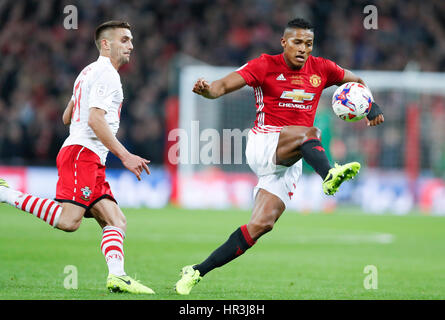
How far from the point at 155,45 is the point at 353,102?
1669 cm

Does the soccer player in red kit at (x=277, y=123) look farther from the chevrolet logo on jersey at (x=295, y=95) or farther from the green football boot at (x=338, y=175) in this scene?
the green football boot at (x=338, y=175)

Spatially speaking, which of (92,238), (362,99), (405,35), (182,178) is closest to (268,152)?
(362,99)

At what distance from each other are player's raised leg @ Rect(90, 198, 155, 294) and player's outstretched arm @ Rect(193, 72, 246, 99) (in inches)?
48.7

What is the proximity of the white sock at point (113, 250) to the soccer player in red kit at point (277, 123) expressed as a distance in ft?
1.69

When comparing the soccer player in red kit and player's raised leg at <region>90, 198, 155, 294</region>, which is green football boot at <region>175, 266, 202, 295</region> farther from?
player's raised leg at <region>90, 198, 155, 294</region>

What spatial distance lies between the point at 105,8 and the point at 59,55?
247 centimetres

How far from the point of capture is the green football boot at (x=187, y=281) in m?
6.11

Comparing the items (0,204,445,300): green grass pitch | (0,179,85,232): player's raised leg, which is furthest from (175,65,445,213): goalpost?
(0,179,85,232): player's raised leg

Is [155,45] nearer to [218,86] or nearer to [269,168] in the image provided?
[269,168]

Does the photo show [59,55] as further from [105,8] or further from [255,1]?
[255,1]

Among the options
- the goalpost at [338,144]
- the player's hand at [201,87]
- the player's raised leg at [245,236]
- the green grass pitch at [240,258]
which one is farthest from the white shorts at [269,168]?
the goalpost at [338,144]

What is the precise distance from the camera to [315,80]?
6547 mm

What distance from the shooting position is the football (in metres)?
6.37

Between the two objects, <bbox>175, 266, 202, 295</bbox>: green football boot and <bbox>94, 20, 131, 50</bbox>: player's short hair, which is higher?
<bbox>94, 20, 131, 50</bbox>: player's short hair
